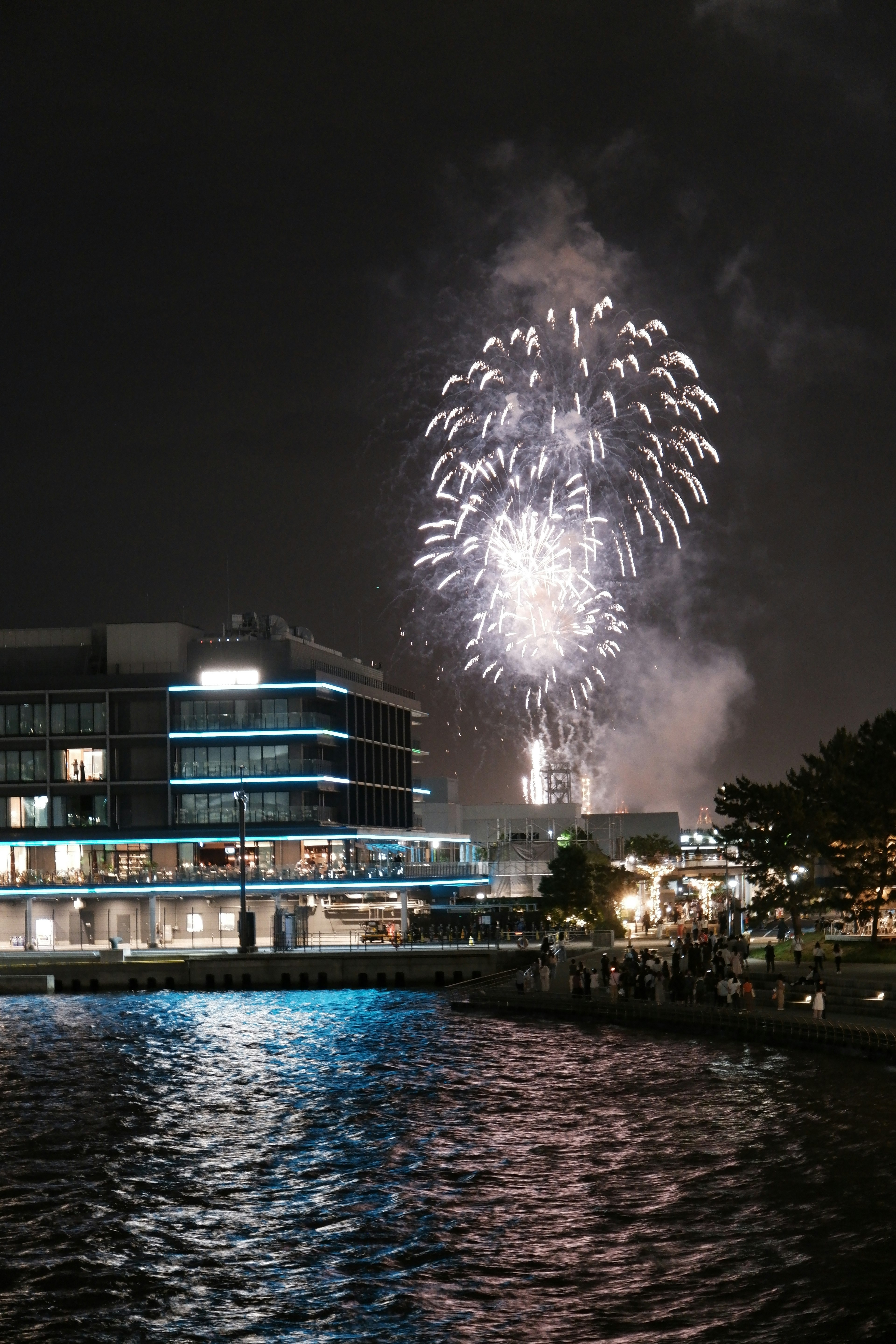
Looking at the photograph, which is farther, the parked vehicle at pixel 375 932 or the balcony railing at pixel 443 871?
the balcony railing at pixel 443 871

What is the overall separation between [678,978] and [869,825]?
63.9 ft

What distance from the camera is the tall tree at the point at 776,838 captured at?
3743 inches

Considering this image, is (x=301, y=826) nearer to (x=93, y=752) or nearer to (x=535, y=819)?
(x=93, y=752)

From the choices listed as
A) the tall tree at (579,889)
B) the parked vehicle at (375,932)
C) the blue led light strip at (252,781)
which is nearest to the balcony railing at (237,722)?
the blue led light strip at (252,781)

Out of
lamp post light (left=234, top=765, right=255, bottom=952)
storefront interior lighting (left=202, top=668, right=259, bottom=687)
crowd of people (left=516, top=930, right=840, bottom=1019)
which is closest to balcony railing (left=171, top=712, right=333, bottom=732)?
storefront interior lighting (left=202, top=668, right=259, bottom=687)

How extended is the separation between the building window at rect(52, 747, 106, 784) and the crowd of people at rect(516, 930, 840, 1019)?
54.1 metres

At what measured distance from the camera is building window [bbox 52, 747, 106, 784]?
129375mm

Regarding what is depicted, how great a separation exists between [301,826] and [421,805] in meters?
61.5

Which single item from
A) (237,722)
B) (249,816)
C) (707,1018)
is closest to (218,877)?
(249,816)

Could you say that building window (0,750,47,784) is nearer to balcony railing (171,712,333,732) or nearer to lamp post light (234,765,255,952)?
balcony railing (171,712,333,732)

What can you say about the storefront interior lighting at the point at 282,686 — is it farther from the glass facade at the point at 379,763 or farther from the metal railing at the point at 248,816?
the metal railing at the point at 248,816

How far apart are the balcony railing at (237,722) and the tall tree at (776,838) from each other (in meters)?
39.1

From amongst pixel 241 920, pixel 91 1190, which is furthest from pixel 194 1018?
pixel 91 1190

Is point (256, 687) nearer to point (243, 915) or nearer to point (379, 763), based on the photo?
point (379, 763)
